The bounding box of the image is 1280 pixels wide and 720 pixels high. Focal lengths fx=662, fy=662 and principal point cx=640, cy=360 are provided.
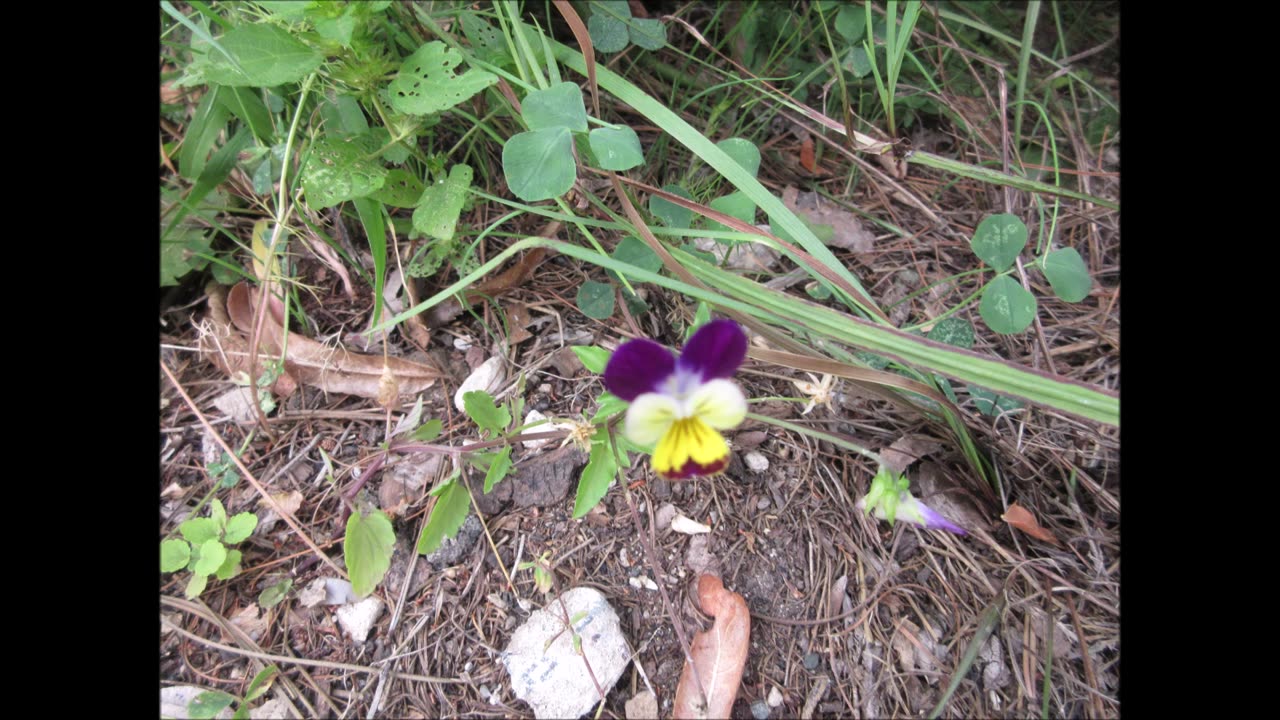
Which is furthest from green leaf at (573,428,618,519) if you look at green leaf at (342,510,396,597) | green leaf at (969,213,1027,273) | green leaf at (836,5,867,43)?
green leaf at (836,5,867,43)

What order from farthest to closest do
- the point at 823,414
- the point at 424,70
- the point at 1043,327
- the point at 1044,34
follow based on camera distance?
the point at 1044,34
the point at 1043,327
the point at 823,414
the point at 424,70

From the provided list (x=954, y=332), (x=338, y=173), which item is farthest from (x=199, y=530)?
(x=954, y=332)

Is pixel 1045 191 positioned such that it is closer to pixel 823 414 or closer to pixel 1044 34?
pixel 823 414

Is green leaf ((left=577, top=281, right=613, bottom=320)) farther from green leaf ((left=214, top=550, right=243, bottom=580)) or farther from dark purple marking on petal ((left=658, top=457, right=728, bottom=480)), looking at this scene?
green leaf ((left=214, top=550, right=243, bottom=580))

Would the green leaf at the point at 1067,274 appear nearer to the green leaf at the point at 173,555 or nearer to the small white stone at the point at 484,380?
the small white stone at the point at 484,380
